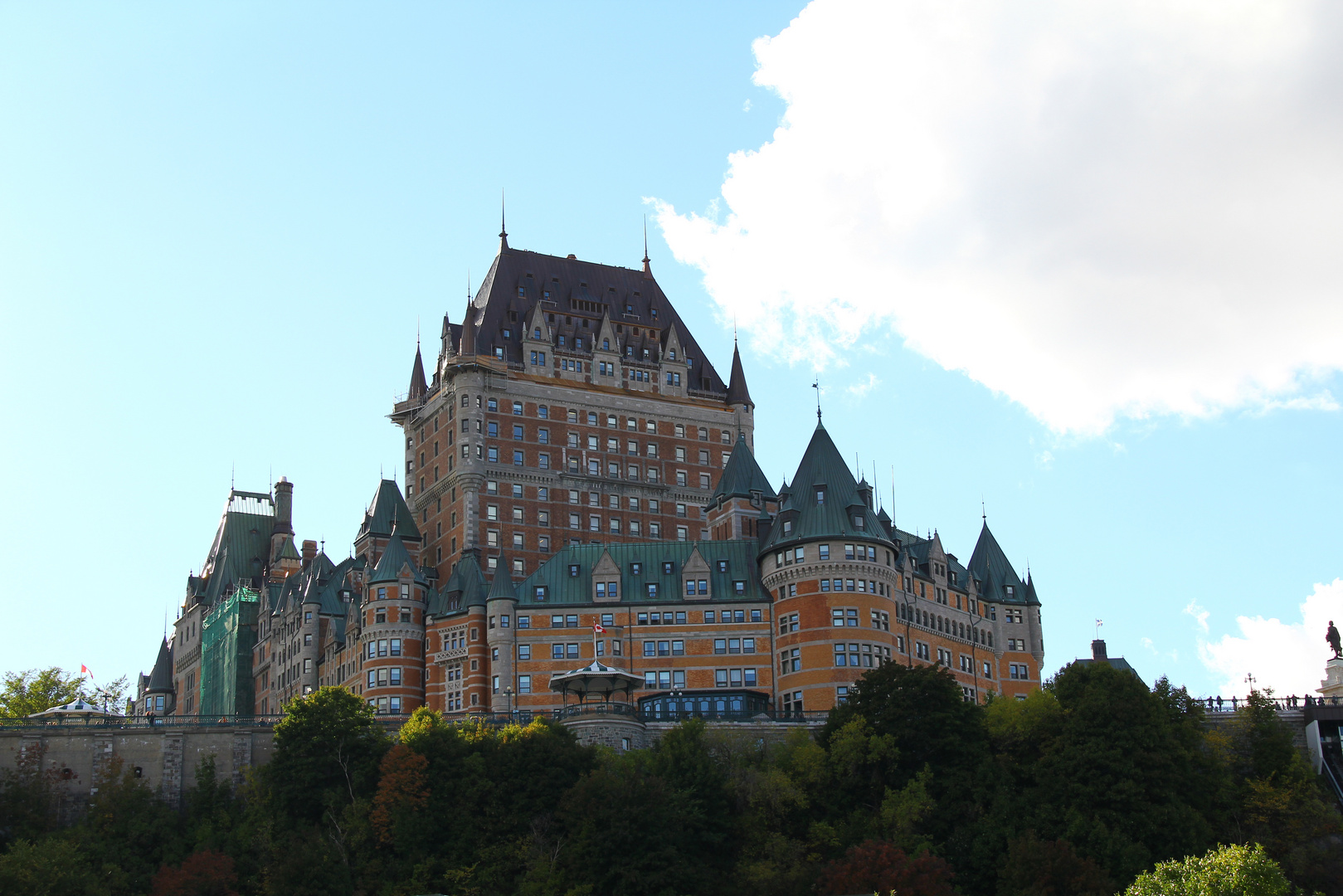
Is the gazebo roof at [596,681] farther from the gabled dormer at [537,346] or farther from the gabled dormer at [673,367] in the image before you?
the gabled dormer at [673,367]

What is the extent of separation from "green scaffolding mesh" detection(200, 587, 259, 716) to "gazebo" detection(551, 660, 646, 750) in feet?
190

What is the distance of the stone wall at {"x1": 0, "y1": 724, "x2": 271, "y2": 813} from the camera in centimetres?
12469

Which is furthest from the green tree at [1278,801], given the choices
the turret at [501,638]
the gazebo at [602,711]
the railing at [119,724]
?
the railing at [119,724]

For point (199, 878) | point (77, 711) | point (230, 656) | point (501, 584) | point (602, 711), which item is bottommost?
point (199, 878)

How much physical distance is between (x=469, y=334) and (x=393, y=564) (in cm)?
2893

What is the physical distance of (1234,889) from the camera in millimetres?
88000

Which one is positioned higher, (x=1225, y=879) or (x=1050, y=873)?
(x=1225, y=879)

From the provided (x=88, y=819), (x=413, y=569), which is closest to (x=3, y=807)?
(x=88, y=819)

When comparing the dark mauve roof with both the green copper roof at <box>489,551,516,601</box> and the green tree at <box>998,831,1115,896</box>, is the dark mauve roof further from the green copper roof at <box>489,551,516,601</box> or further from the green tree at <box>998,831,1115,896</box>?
the green tree at <box>998,831,1115,896</box>

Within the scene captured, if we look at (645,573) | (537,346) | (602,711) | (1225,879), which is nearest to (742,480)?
(645,573)

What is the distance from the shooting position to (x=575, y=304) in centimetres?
18462

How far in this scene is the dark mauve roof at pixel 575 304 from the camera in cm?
17912

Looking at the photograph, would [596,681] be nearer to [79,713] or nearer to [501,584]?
[501,584]

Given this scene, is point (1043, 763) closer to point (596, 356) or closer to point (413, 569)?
point (413, 569)
